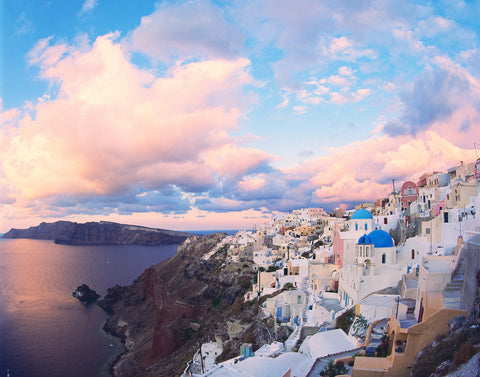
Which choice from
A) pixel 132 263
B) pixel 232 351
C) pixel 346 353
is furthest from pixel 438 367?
pixel 132 263

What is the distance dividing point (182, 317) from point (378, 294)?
35730 mm

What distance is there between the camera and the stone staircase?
12549 mm

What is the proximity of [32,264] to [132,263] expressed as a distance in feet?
131

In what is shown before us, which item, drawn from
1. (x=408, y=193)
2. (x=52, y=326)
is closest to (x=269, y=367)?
(x=408, y=193)

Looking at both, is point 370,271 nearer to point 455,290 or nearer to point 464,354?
point 455,290

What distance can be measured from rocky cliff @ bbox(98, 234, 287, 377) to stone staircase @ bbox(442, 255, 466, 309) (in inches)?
586

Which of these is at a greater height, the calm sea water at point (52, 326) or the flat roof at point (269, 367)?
the flat roof at point (269, 367)

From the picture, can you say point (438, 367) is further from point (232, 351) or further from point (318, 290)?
point (232, 351)

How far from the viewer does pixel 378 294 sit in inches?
829

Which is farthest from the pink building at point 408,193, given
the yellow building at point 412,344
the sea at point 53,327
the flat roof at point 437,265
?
the sea at point 53,327

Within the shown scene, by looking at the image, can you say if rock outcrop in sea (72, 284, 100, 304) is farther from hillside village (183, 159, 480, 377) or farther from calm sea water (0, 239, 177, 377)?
hillside village (183, 159, 480, 377)

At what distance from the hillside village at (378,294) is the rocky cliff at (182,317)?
231 cm

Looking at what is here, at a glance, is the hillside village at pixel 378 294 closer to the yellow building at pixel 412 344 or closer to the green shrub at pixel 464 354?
the yellow building at pixel 412 344

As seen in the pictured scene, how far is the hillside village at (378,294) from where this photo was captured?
12047 millimetres
